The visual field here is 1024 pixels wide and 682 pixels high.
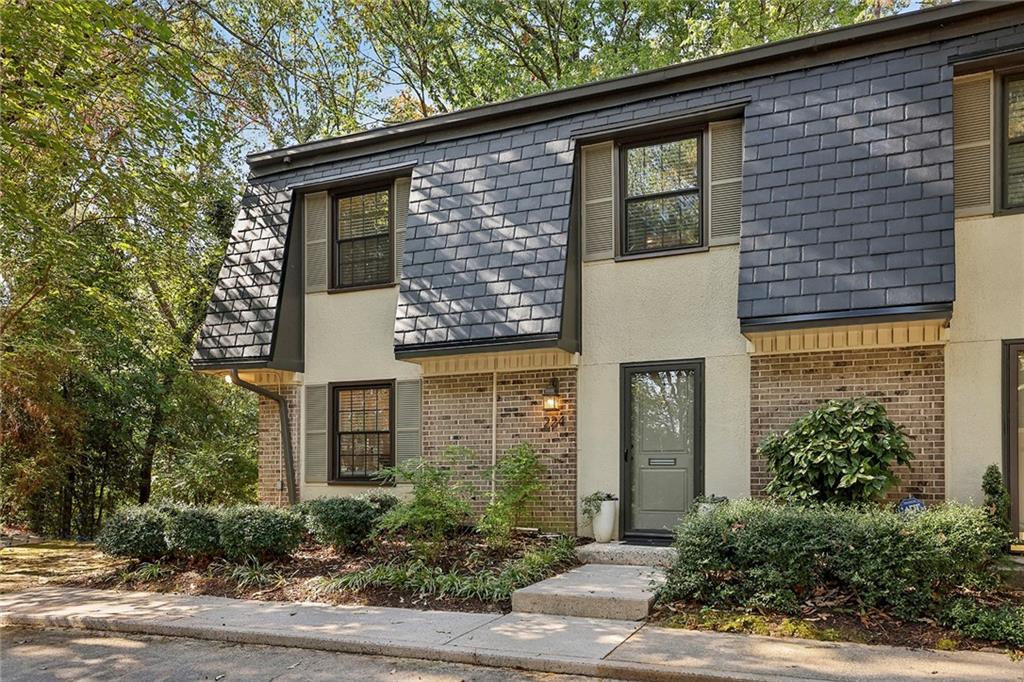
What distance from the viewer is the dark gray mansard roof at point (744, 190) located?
7.76 metres

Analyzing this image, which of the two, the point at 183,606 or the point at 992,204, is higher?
the point at 992,204

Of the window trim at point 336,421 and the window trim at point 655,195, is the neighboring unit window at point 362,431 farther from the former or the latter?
the window trim at point 655,195

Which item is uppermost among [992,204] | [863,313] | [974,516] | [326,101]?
[326,101]

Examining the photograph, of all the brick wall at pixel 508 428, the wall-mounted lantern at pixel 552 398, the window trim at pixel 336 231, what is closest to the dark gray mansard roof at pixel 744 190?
the window trim at pixel 336 231

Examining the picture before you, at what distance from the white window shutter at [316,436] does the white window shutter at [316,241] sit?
5.33ft


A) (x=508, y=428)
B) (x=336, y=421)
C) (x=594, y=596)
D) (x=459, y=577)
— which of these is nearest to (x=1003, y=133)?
(x=594, y=596)

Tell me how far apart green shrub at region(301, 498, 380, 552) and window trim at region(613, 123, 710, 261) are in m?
4.53

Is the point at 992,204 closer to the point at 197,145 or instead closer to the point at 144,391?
the point at 197,145

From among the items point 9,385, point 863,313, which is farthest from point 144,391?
point 863,313

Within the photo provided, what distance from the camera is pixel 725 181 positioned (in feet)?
29.9

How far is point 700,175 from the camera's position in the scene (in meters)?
9.30

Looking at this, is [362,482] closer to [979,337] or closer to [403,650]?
[403,650]

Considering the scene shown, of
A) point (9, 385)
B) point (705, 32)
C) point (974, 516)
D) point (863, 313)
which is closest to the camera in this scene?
point (974, 516)

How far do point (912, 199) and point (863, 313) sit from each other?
1.28m
